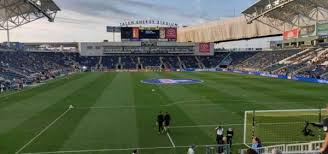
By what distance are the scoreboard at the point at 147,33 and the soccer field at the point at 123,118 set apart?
76.1 meters

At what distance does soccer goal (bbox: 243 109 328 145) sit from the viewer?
22.2 m

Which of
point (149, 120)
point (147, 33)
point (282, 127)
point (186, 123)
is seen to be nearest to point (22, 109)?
point (149, 120)

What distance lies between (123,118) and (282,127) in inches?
459

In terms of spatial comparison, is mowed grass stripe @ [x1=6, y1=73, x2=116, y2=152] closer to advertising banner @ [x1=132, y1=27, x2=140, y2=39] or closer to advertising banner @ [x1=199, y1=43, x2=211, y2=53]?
advertising banner @ [x1=132, y1=27, x2=140, y2=39]

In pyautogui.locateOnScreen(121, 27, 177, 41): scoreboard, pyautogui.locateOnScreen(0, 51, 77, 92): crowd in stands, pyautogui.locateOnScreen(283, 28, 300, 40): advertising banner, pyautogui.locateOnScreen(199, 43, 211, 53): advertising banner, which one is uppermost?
Result: pyautogui.locateOnScreen(121, 27, 177, 41): scoreboard

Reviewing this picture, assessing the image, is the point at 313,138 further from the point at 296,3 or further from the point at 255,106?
the point at 296,3

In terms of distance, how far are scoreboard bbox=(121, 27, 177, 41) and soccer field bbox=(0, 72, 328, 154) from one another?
250 ft

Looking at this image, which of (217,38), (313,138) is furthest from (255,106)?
(217,38)

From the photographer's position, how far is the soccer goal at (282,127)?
22.2 m

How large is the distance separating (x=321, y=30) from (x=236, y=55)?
2245 inches

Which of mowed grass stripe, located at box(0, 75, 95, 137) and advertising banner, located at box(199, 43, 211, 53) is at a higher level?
advertising banner, located at box(199, 43, 211, 53)

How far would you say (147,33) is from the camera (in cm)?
12144

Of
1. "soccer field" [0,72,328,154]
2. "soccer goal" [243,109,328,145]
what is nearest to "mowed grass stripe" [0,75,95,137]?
"soccer field" [0,72,328,154]

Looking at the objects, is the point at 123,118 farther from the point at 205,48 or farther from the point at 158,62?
the point at 205,48
